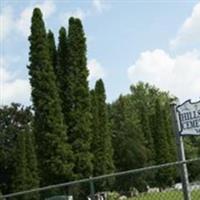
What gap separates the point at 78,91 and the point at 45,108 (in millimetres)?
3638

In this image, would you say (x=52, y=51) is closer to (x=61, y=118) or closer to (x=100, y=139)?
(x=61, y=118)

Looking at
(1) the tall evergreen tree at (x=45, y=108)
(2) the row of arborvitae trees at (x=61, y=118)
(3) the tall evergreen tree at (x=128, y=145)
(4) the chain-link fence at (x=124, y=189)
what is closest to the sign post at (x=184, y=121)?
(4) the chain-link fence at (x=124, y=189)

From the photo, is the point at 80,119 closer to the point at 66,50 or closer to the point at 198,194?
the point at 66,50

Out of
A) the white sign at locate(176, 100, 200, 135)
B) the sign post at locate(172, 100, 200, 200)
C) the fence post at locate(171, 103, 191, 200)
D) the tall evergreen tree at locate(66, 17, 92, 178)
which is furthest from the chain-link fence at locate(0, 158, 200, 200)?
the tall evergreen tree at locate(66, 17, 92, 178)

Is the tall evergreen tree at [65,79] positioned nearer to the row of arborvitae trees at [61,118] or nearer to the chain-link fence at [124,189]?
the row of arborvitae trees at [61,118]

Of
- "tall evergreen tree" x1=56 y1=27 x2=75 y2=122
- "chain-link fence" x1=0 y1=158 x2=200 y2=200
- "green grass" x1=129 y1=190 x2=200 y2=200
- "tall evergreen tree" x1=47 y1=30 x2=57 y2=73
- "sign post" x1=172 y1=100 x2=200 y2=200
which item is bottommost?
"green grass" x1=129 y1=190 x2=200 y2=200

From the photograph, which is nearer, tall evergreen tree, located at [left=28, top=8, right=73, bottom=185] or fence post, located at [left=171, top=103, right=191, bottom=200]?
fence post, located at [left=171, top=103, right=191, bottom=200]

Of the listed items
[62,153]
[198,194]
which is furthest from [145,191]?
[62,153]

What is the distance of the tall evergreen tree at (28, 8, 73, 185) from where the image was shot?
165 ft

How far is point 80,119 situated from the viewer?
53125 millimetres

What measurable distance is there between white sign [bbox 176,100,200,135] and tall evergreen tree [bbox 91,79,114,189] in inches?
1906

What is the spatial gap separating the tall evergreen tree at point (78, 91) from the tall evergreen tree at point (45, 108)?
1.52m

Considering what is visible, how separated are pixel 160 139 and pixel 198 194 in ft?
207

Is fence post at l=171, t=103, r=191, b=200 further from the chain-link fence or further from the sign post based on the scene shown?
the chain-link fence
